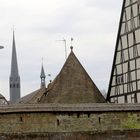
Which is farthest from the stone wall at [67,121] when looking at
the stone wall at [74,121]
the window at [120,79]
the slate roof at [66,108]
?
the window at [120,79]

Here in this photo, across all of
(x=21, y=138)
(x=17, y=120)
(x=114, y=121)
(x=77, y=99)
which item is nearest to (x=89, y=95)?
(x=77, y=99)

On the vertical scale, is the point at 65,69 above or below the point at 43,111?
above

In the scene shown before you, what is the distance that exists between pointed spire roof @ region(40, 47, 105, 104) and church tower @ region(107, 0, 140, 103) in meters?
1.57

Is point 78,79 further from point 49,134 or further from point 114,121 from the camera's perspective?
point 49,134

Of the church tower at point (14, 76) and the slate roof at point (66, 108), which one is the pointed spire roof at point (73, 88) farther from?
the church tower at point (14, 76)

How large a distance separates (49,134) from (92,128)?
11.6ft

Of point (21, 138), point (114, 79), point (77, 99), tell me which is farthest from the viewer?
point (114, 79)

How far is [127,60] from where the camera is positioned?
1215 inches

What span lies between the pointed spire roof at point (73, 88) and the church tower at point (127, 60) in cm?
157

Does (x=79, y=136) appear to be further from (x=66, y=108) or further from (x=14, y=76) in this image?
(x=14, y=76)

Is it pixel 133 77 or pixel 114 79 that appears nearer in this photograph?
pixel 133 77

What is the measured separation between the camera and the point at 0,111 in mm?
22594

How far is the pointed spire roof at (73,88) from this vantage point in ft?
98.6

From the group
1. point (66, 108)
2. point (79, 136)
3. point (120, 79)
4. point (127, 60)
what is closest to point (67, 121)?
point (66, 108)
